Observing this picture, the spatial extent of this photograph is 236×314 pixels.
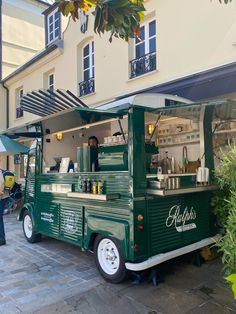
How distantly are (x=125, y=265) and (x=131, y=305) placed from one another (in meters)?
0.51

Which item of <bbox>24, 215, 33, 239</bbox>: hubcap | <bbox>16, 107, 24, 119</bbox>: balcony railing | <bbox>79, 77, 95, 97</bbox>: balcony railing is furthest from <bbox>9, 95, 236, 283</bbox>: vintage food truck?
<bbox>16, 107, 24, 119</bbox>: balcony railing

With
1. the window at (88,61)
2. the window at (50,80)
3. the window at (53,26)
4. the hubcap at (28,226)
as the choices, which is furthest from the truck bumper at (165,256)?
the window at (53,26)

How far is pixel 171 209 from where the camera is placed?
4227 mm

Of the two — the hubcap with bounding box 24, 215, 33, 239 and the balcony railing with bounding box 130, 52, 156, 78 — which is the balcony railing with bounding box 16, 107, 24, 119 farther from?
the hubcap with bounding box 24, 215, 33, 239

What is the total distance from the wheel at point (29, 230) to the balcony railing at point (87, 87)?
486 centimetres

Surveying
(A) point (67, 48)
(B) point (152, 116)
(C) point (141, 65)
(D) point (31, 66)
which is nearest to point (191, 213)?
(B) point (152, 116)

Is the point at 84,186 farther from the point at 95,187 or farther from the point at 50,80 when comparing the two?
the point at 50,80

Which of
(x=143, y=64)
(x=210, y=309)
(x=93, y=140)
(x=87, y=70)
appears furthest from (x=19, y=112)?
(x=210, y=309)

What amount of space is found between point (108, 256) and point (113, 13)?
3.14 m

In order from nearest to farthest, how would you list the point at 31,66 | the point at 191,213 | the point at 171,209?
the point at 171,209 < the point at 191,213 < the point at 31,66

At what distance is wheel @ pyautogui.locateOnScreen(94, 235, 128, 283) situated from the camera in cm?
399

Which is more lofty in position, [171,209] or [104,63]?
[104,63]

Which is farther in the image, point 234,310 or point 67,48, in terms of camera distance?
point 67,48

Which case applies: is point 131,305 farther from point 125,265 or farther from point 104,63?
point 104,63
